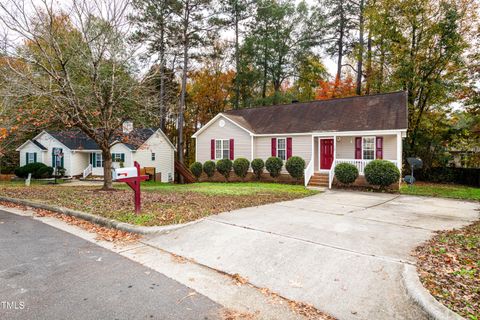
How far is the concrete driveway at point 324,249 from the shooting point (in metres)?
3.13

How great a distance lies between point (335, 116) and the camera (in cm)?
1691

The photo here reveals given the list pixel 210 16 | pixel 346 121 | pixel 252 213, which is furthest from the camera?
pixel 210 16

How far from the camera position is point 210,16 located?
839 inches

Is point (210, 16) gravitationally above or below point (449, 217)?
above

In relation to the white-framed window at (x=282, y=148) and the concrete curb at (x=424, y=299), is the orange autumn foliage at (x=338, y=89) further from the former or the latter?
the concrete curb at (x=424, y=299)

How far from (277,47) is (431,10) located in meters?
12.5

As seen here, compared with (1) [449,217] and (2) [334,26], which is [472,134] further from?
(1) [449,217]

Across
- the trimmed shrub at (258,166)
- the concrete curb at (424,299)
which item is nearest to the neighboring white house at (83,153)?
the trimmed shrub at (258,166)

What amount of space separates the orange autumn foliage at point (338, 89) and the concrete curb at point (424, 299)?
2418 cm

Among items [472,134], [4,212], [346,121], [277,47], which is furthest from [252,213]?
[277,47]

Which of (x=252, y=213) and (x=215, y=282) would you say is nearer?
(x=215, y=282)

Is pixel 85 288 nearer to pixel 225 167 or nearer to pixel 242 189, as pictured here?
pixel 242 189

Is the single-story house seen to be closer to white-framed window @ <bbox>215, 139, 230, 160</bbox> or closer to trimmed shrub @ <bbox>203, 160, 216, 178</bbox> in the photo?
white-framed window @ <bbox>215, 139, 230, 160</bbox>

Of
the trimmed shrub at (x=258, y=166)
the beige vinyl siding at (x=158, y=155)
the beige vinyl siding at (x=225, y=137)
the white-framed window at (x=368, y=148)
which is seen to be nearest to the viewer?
the white-framed window at (x=368, y=148)
